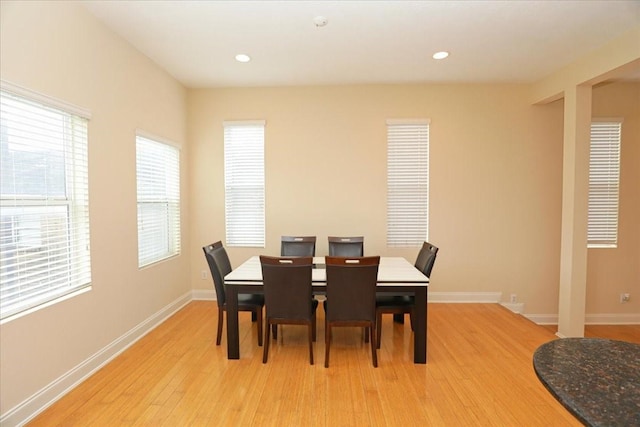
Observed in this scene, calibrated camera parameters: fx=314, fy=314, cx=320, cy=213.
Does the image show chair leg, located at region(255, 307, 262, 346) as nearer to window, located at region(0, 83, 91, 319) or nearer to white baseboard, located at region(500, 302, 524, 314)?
window, located at region(0, 83, 91, 319)

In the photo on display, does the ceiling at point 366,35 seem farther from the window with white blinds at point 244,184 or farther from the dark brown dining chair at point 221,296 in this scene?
the dark brown dining chair at point 221,296

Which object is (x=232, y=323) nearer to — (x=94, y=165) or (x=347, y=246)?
(x=347, y=246)

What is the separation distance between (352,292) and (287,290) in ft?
1.76

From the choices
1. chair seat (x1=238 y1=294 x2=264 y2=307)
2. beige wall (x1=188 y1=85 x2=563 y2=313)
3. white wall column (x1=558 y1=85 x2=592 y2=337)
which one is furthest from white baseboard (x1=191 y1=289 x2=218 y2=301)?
white wall column (x1=558 y1=85 x2=592 y2=337)

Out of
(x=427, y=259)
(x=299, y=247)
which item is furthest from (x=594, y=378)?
(x=299, y=247)

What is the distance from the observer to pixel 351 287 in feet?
8.38

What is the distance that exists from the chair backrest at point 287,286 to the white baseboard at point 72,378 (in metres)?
1.47

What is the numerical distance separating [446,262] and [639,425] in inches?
147

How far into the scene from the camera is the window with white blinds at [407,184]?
4.30 m

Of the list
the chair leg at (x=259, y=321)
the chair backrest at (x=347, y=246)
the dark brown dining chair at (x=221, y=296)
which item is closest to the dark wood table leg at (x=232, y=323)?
the dark brown dining chair at (x=221, y=296)

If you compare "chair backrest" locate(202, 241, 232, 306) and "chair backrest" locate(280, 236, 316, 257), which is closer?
"chair backrest" locate(202, 241, 232, 306)

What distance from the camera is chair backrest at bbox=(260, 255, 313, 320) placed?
2.54 metres

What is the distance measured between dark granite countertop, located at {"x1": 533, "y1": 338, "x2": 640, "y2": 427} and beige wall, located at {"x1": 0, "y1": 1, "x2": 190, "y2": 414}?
2752 millimetres

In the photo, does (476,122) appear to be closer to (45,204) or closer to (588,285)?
(588,285)
